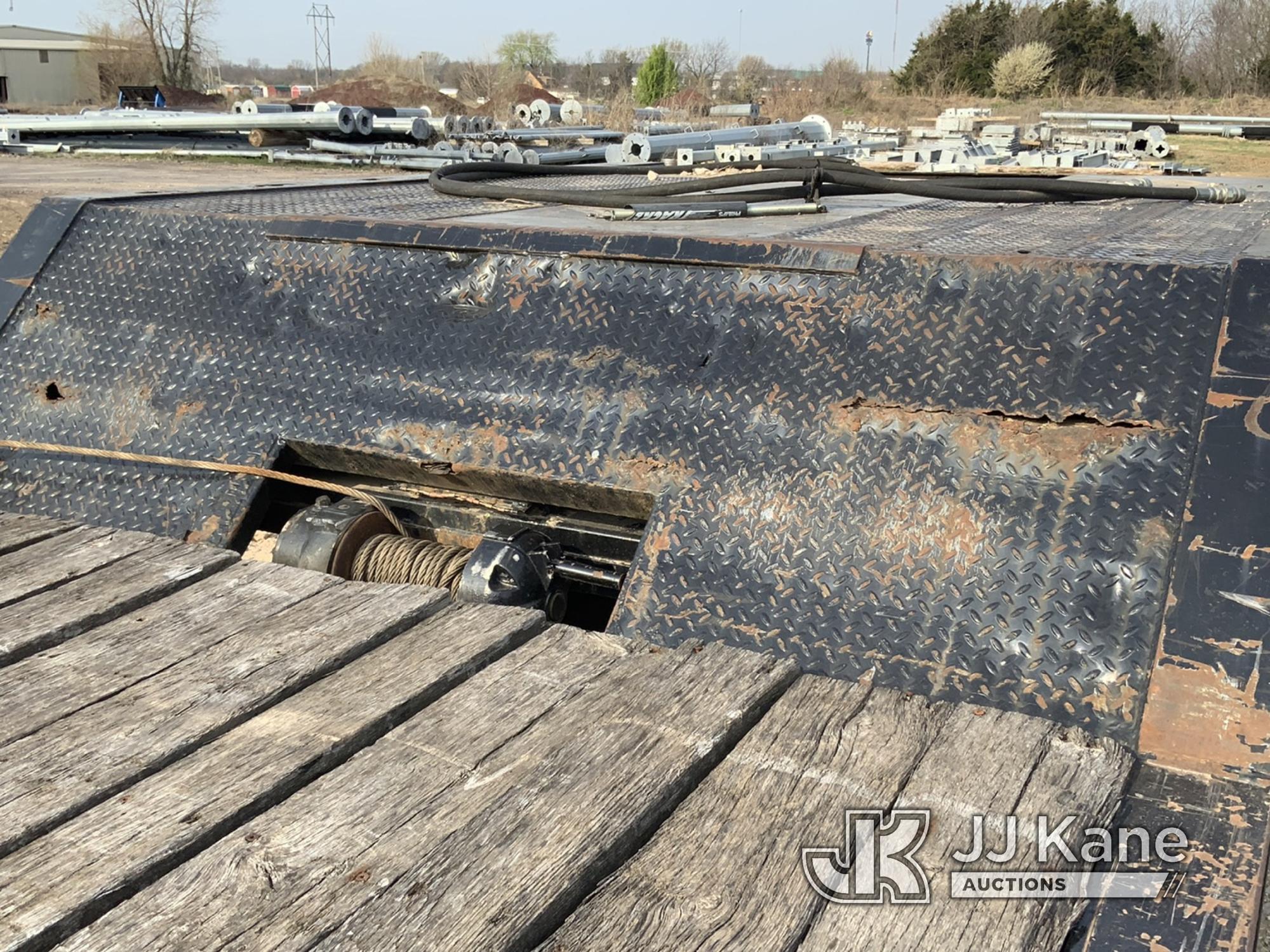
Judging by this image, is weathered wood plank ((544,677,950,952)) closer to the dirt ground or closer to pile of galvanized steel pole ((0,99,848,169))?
the dirt ground

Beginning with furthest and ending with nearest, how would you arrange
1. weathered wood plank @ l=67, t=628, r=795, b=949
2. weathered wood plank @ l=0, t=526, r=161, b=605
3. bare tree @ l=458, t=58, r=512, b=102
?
bare tree @ l=458, t=58, r=512, b=102 → weathered wood plank @ l=0, t=526, r=161, b=605 → weathered wood plank @ l=67, t=628, r=795, b=949

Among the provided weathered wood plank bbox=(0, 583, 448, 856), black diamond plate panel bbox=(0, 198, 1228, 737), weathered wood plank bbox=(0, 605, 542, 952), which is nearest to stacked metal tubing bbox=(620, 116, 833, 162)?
black diamond plate panel bbox=(0, 198, 1228, 737)

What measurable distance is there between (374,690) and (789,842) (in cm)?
67

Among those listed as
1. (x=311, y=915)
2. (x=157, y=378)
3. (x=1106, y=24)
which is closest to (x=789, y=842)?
(x=311, y=915)

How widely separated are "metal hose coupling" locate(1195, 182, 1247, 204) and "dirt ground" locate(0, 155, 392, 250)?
5862mm

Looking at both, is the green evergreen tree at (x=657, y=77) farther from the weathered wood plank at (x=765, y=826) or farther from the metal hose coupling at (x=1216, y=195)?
the weathered wood plank at (x=765, y=826)

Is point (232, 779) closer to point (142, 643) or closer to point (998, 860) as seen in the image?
point (142, 643)

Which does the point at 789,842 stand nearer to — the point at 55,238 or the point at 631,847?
the point at 631,847

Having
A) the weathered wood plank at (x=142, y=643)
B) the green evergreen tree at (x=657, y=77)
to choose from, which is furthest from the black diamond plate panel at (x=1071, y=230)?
the green evergreen tree at (x=657, y=77)

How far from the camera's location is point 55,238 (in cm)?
304

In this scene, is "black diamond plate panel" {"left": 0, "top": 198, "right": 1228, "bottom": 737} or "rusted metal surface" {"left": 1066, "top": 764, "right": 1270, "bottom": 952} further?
"black diamond plate panel" {"left": 0, "top": 198, "right": 1228, "bottom": 737}

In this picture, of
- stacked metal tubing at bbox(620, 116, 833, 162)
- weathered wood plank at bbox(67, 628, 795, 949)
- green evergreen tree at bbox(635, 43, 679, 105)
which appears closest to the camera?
weathered wood plank at bbox(67, 628, 795, 949)

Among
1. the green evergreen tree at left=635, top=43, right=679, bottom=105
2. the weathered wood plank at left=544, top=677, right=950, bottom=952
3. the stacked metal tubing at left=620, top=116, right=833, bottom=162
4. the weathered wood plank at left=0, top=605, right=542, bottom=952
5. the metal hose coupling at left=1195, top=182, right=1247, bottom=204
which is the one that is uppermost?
the green evergreen tree at left=635, top=43, right=679, bottom=105

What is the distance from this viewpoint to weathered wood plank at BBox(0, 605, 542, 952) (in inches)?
51.6
